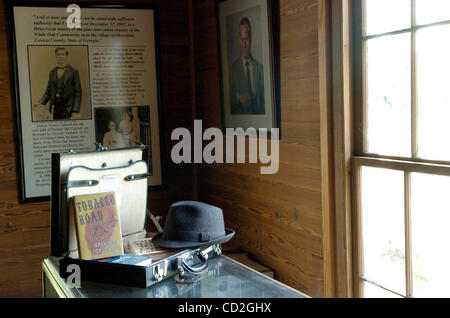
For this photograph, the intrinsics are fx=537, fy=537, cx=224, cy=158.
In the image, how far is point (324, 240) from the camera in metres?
2.44

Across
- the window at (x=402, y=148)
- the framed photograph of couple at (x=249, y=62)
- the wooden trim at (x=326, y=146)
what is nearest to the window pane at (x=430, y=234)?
the window at (x=402, y=148)

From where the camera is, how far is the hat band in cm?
202

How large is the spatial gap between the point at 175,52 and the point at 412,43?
214 centimetres

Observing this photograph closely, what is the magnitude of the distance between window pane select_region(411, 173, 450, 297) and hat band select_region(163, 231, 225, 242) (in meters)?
0.75

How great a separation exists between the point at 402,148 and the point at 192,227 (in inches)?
34.2

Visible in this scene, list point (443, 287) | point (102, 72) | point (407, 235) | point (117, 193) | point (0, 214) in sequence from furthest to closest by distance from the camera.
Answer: point (102, 72)
point (0, 214)
point (117, 193)
point (407, 235)
point (443, 287)

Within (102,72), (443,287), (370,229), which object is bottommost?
(443,287)

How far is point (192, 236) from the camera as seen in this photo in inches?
79.5

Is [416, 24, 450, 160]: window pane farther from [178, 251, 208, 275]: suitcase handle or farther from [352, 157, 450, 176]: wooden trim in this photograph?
[178, 251, 208, 275]: suitcase handle

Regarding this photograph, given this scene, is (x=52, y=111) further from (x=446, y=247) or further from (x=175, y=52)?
(x=446, y=247)

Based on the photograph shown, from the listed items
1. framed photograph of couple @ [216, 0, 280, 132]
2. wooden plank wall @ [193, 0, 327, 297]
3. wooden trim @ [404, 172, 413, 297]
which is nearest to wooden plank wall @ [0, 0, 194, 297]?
framed photograph of couple @ [216, 0, 280, 132]

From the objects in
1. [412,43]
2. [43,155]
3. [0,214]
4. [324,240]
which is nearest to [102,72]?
[43,155]

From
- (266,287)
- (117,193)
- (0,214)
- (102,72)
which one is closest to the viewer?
(266,287)

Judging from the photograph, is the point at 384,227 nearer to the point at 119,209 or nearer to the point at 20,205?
the point at 119,209
